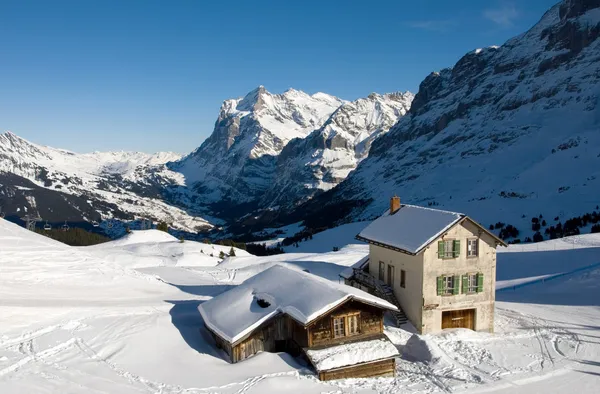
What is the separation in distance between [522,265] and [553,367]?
2906 centimetres

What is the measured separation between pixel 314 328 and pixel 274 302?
292cm

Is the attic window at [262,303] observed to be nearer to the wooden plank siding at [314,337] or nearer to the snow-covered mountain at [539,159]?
the wooden plank siding at [314,337]

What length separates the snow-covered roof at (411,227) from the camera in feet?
104

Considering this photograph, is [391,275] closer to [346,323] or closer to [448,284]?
[448,284]

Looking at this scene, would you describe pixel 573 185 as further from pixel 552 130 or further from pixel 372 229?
pixel 372 229

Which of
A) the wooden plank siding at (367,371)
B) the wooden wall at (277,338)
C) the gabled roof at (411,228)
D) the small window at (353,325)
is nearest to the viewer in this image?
the wooden plank siding at (367,371)

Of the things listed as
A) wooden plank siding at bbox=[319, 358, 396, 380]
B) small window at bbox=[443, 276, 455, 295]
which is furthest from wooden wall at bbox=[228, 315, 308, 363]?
small window at bbox=[443, 276, 455, 295]

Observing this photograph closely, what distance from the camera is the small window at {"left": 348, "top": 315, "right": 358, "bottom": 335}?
27.6 m

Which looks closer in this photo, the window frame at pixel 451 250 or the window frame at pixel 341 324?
the window frame at pixel 341 324

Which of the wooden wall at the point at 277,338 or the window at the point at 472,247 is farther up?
the window at the point at 472,247

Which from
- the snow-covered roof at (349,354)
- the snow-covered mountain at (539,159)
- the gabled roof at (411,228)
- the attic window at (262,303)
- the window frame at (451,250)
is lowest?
the snow-covered roof at (349,354)

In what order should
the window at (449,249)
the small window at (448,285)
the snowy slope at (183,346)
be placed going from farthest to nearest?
the small window at (448,285)
the window at (449,249)
the snowy slope at (183,346)

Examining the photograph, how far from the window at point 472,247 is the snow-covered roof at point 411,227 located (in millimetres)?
1966

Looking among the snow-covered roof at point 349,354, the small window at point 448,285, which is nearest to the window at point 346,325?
the snow-covered roof at point 349,354
